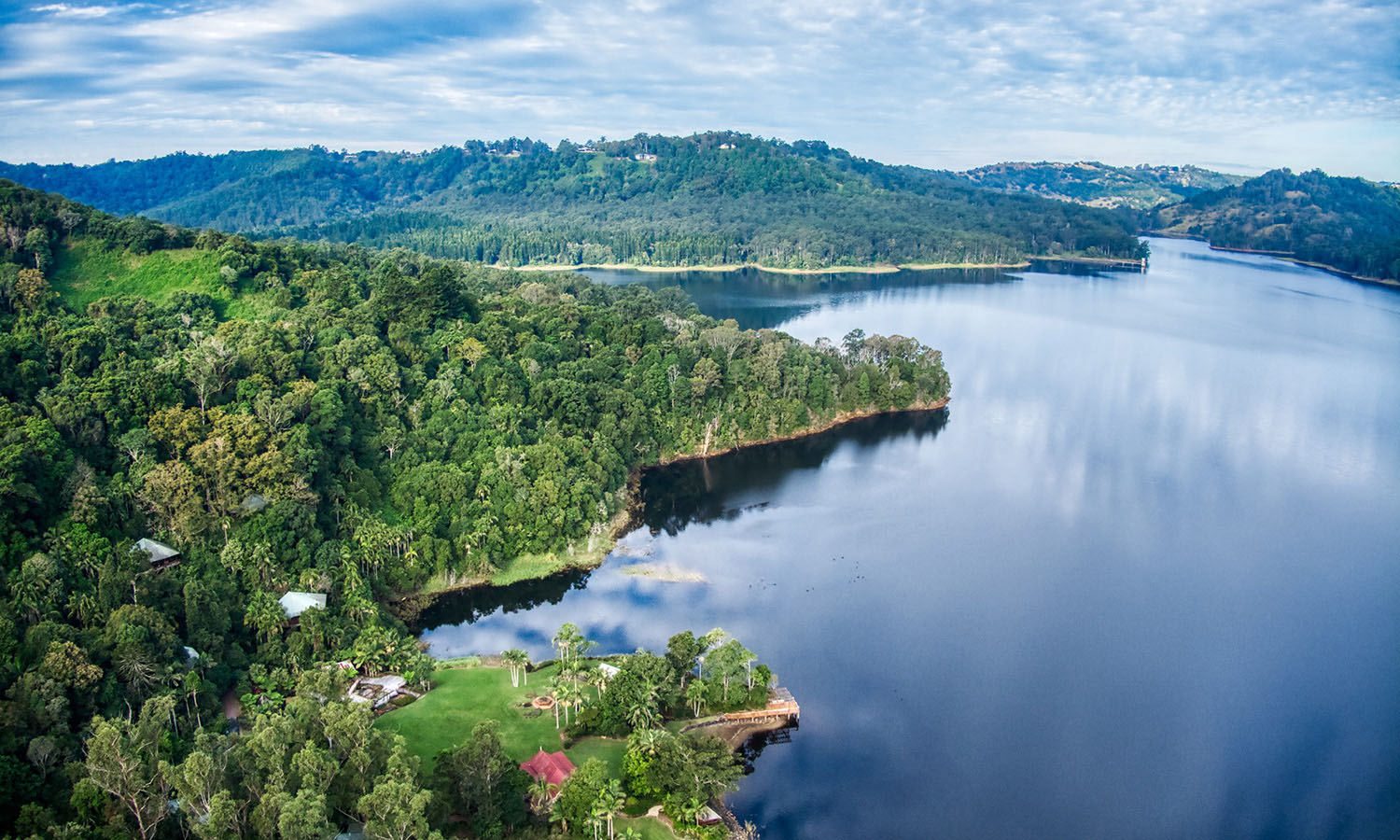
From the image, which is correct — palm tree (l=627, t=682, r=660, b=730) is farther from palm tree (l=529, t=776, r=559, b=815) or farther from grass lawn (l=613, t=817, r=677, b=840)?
palm tree (l=529, t=776, r=559, b=815)

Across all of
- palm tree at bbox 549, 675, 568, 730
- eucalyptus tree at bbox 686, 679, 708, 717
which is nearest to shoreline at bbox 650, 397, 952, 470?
eucalyptus tree at bbox 686, 679, 708, 717

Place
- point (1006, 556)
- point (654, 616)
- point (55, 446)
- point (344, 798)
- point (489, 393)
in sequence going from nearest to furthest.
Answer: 1. point (344, 798)
2. point (55, 446)
3. point (654, 616)
4. point (1006, 556)
5. point (489, 393)

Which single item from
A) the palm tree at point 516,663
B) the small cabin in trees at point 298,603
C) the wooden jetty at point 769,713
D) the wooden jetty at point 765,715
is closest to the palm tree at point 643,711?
the wooden jetty at point 765,715

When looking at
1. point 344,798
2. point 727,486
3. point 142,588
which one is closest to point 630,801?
point 344,798

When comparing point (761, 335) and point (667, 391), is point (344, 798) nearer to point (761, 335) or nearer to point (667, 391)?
point (667, 391)

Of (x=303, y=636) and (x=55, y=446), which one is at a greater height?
(x=55, y=446)

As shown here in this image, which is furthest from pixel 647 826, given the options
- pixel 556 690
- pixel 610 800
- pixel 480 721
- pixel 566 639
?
pixel 566 639
